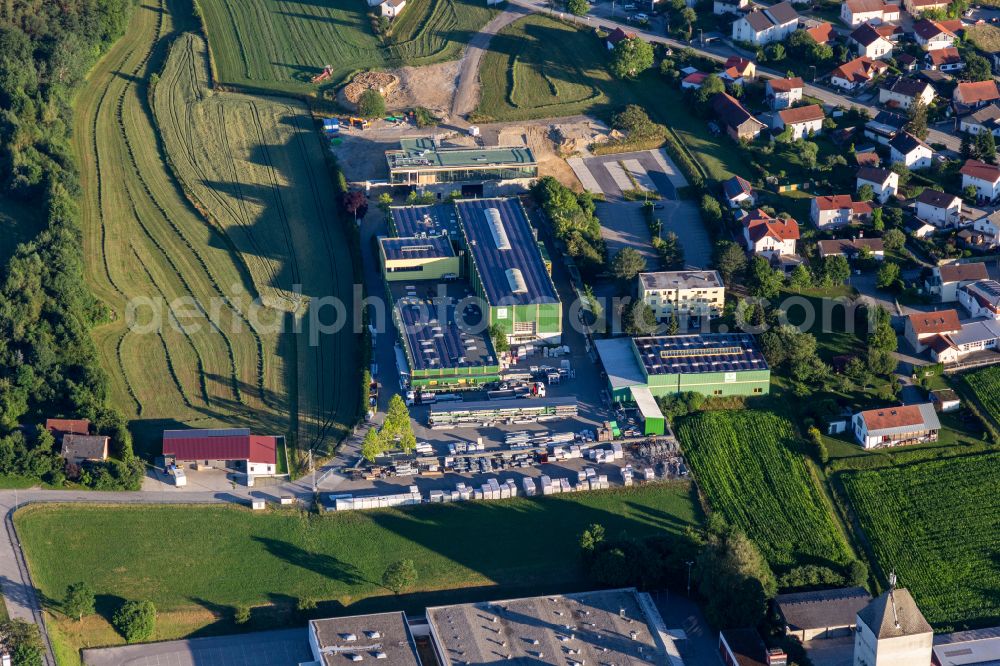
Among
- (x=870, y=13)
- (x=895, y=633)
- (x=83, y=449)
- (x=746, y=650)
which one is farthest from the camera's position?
(x=870, y=13)

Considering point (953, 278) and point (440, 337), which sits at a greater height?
point (953, 278)

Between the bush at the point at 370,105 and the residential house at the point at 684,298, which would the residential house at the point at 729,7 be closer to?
the bush at the point at 370,105

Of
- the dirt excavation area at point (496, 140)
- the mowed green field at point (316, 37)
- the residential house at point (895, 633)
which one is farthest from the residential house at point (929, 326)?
the mowed green field at point (316, 37)

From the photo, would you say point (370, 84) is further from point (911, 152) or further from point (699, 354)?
point (911, 152)

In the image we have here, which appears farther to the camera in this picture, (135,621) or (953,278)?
(953,278)

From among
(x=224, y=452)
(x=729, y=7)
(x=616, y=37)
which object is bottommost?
(x=224, y=452)

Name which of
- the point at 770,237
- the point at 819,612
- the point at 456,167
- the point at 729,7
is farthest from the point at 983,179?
the point at 819,612

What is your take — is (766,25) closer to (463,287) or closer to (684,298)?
(684,298)

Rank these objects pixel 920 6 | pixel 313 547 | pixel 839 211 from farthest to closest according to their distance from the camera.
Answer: pixel 920 6, pixel 839 211, pixel 313 547
